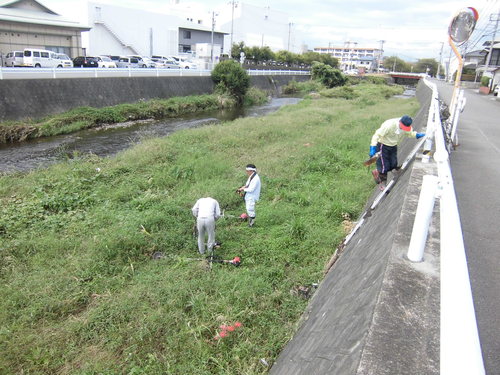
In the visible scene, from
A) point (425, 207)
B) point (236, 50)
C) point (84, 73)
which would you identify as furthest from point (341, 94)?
point (425, 207)

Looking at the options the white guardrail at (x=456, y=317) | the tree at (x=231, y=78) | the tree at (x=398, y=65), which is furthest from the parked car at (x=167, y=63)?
the tree at (x=398, y=65)

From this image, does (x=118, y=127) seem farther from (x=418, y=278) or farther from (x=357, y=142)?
(x=418, y=278)

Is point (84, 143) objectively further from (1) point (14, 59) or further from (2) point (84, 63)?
(2) point (84, 63)

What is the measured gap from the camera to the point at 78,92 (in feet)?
69.1

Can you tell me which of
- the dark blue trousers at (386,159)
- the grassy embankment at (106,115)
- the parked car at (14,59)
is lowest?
the grassy embankment at (106,115)

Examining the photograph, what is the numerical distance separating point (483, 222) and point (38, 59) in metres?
27.3

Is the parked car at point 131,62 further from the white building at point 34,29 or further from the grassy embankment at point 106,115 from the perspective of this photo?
the grassy embankment at point 106,115

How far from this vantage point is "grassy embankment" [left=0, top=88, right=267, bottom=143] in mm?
16339

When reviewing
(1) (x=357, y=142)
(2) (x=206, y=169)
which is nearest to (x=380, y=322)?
(2) (x=206, y=169)

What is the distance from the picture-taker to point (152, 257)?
6348 mm

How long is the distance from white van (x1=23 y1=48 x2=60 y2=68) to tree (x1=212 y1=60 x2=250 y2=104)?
41.2 feet

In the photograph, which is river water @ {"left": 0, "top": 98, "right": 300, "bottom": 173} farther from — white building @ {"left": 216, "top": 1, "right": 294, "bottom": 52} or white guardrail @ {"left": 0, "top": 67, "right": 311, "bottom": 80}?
white building @ {"left": 216, "top": 1, "right": 294, "bottom": 52}

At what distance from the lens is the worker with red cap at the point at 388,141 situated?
20.7ft

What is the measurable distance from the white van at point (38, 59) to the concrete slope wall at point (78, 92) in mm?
4939
